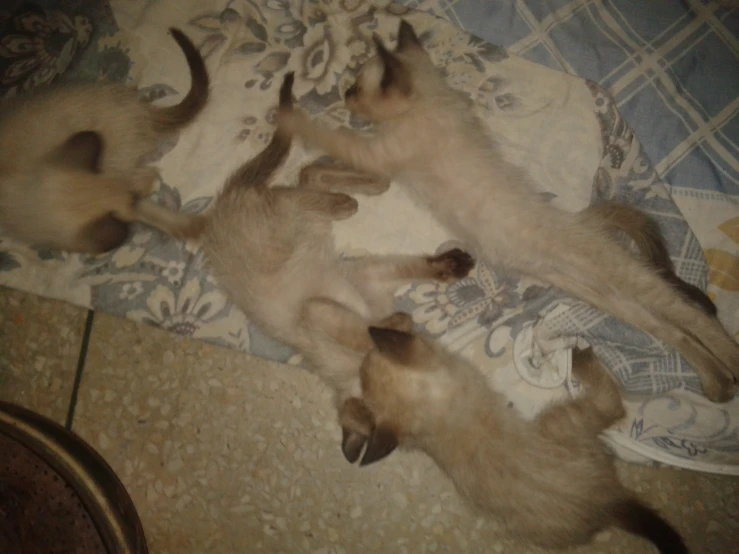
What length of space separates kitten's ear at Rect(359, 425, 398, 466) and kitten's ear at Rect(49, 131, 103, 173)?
1.00 meters

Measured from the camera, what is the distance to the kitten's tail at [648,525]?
1100 mm

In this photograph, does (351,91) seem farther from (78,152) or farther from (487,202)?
(78,152)

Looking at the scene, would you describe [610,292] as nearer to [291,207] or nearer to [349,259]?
[349,259]

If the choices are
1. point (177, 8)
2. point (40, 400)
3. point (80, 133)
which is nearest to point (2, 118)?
point (80, 133)

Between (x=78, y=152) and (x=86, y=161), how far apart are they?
0.03m

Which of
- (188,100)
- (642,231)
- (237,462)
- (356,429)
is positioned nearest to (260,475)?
(237,462)

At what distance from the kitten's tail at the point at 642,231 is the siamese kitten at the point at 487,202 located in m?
0.04

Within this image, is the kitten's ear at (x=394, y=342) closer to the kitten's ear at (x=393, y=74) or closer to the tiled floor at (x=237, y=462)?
the tiled floor at (x=237, y=462)

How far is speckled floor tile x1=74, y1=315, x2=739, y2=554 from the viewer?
1337mm

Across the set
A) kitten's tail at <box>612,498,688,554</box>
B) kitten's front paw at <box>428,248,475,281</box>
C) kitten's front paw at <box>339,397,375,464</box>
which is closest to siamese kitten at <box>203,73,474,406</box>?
kitten's front paw at <box>428,248,475,281</box>

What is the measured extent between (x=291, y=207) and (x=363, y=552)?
915mm

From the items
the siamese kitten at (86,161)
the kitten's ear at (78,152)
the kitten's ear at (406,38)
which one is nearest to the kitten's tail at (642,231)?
the kitten's ear at (406,38)

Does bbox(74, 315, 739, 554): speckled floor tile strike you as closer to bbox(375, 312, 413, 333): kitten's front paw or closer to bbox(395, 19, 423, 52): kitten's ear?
bbox(375, 312, 413, 333): kitten's front paw

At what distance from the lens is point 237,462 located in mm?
1387
